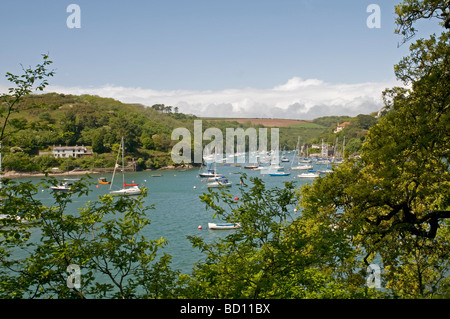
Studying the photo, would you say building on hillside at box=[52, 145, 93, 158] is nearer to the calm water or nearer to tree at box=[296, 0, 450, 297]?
the calm water

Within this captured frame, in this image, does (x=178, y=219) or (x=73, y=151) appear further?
(x=73, y=151)

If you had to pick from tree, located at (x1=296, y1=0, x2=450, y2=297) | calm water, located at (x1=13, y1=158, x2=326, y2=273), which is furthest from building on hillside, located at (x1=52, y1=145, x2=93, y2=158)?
tree, located at (x1=296, y1=0, x2=450, y2=297)

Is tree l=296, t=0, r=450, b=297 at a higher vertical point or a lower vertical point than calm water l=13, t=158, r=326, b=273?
higher

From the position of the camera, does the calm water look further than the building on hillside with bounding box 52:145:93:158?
No

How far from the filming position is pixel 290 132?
196500 mm

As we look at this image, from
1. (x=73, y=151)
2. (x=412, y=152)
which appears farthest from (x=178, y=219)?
(x=73, y=151)

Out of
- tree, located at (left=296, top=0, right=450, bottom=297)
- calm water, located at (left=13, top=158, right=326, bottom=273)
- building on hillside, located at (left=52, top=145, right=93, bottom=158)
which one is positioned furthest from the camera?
building on hillside, located at (left=52, top=145, right=93, bottom=158)

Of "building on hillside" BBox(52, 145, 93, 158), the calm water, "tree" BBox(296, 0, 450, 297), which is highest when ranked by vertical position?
"tree" BBox(296, 0, 450, 297)

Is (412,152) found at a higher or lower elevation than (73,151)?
higher

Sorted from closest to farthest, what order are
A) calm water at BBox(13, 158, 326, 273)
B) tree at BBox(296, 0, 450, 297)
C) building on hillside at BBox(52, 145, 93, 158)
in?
tree at BBox(296, 0, 450, 297)
calm water at BBox(13, 158, 326, 273)
building on hillside at BBox(52, 145, 93, 158)

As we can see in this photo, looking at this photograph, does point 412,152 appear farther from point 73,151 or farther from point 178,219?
point 73,151

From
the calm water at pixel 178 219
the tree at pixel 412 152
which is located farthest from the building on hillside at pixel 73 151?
the tree at pixel 412 152
